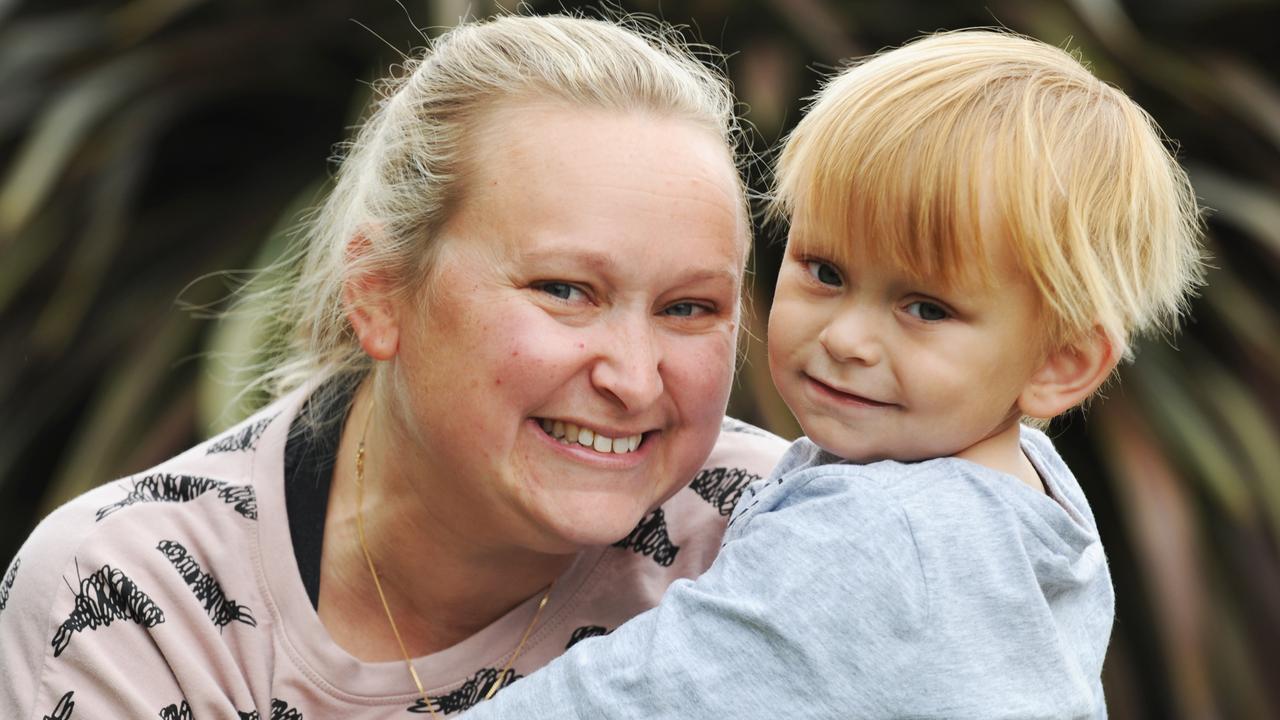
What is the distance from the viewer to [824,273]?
67.0 inches

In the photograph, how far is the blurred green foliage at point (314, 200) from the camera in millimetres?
3725

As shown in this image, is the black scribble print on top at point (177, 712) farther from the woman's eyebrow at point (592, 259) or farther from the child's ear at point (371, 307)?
the woman's eyebrow at point (592, 259)

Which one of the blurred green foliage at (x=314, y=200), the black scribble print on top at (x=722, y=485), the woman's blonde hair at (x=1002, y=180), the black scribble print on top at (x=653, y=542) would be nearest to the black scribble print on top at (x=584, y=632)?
the black scribble print on top at (x=653, y=542)

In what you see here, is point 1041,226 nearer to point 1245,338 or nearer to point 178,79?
point 1245,338

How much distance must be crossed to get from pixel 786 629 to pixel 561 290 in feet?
1.83

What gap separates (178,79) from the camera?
169 inches

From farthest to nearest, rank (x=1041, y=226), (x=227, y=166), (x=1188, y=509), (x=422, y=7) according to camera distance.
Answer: (x=227, y=166) < (x=422, y=7) < (x=1188, y=509) < (x=1041, y=226)

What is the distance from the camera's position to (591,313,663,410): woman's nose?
6.06 ft

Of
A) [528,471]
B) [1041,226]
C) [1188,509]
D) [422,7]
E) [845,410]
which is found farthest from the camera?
[422,7]

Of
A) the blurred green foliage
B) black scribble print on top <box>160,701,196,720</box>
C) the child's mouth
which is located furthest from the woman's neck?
the blurred green foliage

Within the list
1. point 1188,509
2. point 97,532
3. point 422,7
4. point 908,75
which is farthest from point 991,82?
point 422,7

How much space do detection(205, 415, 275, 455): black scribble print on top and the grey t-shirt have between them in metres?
0.73

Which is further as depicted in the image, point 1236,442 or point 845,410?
point 1236,442

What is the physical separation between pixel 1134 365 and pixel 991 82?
2.37 m
